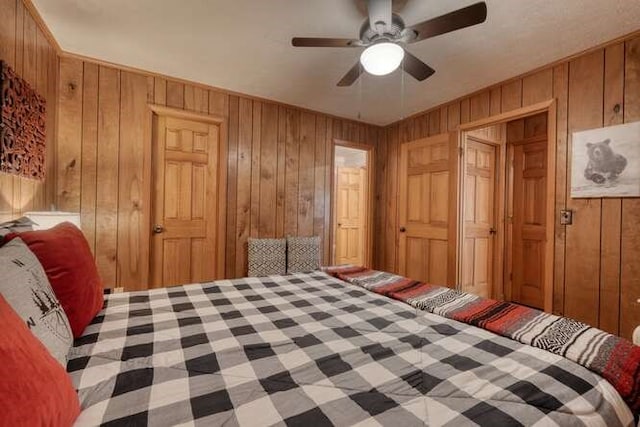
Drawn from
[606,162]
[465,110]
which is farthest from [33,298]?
[465,110]

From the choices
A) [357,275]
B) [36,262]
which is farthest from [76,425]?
[357,275]

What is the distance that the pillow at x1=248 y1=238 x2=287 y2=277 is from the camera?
3152 mm

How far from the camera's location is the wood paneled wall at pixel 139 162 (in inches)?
99.6

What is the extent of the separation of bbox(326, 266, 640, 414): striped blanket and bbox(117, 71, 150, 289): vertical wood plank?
2.22 metres

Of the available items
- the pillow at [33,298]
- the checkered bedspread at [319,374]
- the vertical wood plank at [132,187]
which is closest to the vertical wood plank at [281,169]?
the vertical wood plank at [132,187]

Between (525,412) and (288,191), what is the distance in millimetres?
3060

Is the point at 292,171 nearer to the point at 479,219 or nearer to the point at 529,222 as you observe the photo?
the point at 479,219

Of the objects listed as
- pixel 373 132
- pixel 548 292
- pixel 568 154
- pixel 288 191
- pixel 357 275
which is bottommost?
pixel 548 292

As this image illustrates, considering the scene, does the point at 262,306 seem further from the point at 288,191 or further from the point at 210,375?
the point at 288,191

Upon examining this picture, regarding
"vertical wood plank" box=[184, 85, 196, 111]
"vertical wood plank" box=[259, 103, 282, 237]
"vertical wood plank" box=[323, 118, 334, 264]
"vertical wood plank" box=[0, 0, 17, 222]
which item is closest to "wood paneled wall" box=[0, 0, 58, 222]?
"vertical wood plank" box=[0, 0, 17, 222]

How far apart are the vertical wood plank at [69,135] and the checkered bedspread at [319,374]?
168cm

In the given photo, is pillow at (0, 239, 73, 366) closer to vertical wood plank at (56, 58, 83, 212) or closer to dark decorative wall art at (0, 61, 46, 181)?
dark decorative wall art at (0, 61, 46, 181)

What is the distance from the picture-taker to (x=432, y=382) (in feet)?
2.82

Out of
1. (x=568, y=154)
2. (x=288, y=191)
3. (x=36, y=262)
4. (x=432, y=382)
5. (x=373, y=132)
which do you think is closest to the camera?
(x=432, y=382)
